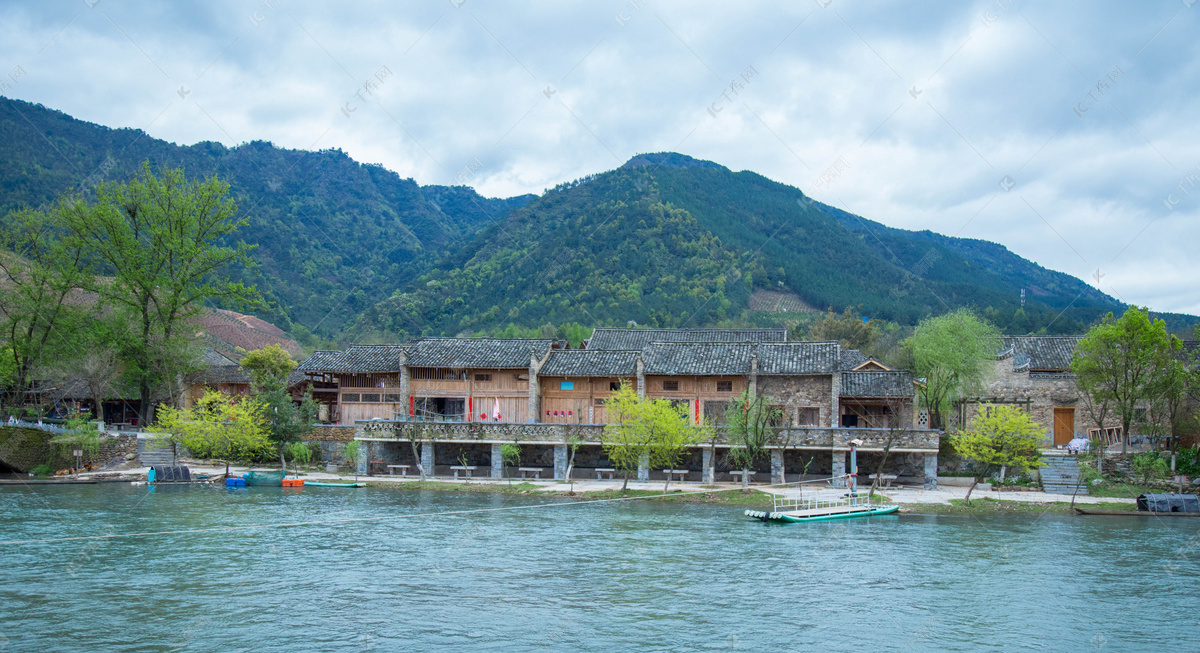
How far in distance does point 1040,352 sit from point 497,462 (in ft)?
108

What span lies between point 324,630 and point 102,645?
13.3 ft

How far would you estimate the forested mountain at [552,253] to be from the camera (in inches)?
3907

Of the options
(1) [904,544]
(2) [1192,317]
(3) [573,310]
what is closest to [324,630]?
(1) [904,544]

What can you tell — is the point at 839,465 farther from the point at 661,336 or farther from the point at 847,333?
the point at 847,333

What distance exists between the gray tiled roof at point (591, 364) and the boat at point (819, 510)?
12263 millimetres

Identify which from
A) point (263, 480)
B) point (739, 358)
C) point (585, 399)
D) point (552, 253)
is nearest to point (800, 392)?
point (739, 358)

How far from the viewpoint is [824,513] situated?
30297 mm

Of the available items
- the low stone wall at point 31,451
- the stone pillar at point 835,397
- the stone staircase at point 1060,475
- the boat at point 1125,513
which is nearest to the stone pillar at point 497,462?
the stone pillar at point 835,397

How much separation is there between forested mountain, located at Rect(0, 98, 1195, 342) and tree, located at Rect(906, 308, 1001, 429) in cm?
5070

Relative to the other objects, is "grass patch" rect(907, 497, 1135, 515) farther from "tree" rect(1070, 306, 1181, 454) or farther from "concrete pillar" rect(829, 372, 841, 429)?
"concrete pillar" rect(829, 372, 841, 429)

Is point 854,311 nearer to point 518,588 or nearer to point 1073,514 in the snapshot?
point 1073,514

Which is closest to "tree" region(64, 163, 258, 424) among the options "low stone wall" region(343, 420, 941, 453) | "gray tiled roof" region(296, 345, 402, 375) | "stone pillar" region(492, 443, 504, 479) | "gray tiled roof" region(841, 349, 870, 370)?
"gray tiled roof" region(296, 345, 402, 375)

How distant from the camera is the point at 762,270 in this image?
11031cm

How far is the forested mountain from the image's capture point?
99250mm
